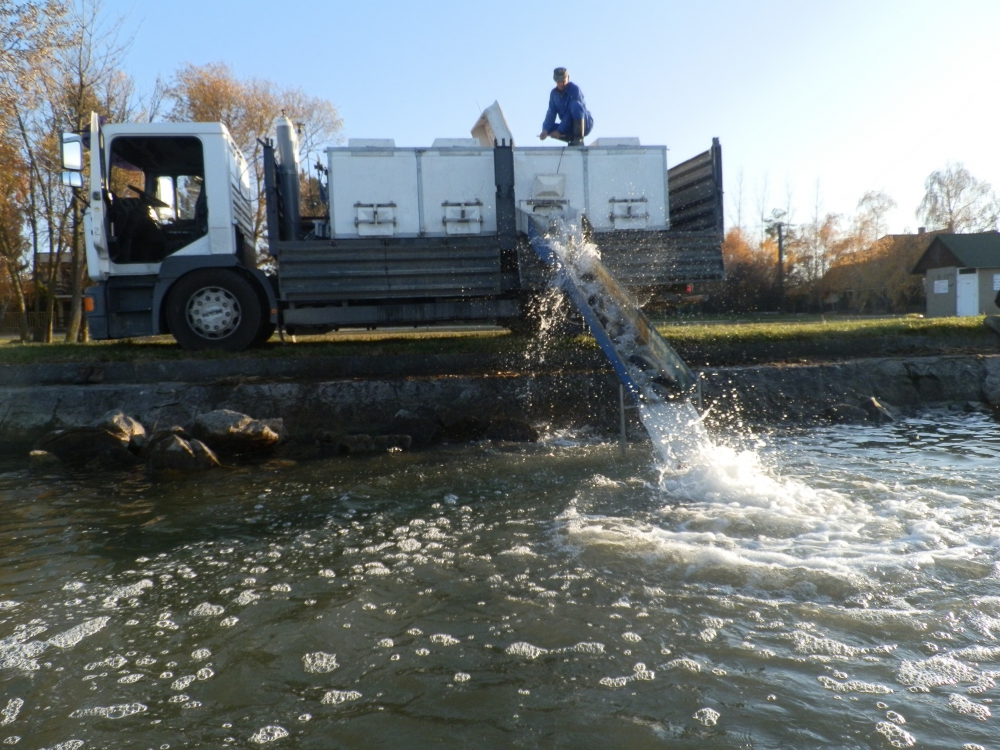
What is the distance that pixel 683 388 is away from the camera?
7480 mm

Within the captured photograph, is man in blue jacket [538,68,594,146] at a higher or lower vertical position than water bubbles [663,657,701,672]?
higher

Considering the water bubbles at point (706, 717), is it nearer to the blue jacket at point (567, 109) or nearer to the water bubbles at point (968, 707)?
the water bubbles at point (968, 707)

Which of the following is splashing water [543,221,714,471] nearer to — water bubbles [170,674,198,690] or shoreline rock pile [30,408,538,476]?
shoreline rock pile [30,408,538,476]

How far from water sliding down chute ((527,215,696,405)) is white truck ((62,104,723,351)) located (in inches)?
19.2

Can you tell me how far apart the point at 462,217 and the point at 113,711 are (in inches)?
316

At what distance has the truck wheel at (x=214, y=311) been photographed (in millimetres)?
9742

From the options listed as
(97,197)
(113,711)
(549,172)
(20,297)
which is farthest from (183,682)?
(20,297)

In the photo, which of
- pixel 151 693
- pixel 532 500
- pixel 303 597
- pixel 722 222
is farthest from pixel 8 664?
pixel 722 222

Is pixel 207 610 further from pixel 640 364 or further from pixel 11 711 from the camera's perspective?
pixel 640 364

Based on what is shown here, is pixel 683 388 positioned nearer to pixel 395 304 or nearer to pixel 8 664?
pixel 395 304

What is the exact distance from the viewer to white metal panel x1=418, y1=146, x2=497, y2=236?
999 centimetres

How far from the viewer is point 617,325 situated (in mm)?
8062

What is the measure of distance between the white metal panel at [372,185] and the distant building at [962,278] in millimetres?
33733

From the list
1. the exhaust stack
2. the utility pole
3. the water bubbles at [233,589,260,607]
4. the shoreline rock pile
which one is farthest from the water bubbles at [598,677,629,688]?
the utility pole
